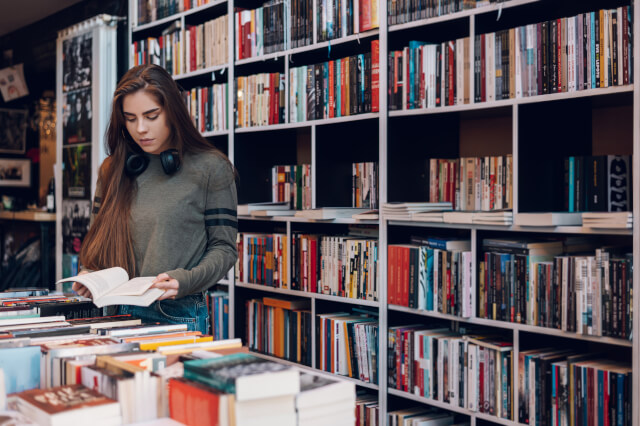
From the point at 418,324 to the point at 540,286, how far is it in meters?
0.72

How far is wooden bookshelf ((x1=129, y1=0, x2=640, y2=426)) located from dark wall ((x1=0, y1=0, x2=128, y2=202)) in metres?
1.14

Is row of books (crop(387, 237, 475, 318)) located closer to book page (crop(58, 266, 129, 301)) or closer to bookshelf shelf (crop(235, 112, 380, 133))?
bookshelf shelf (crop(235, 112, 380, 133))

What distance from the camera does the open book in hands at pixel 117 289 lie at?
67.5 inches

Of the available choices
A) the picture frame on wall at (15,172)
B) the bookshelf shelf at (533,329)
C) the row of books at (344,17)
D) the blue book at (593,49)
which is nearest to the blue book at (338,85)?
the row of books at (344,17)

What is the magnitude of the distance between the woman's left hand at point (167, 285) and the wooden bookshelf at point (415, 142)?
1149mm

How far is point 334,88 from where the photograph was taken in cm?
312

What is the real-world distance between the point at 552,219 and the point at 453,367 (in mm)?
728

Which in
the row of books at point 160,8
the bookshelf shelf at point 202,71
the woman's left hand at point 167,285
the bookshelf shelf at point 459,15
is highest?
the row of books at point 160,8

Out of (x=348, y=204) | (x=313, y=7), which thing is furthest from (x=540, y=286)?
(x=313, y=7)

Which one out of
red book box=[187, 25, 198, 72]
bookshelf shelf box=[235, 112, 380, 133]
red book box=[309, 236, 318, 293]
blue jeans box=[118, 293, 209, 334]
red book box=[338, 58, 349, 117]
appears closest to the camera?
blue jeans box=[118, 293, 209, 334]

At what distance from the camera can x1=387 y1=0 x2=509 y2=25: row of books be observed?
101 inches

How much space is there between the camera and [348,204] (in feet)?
10.8

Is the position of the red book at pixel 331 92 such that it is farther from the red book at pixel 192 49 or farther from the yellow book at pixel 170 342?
the yellow book at pixel 170 342

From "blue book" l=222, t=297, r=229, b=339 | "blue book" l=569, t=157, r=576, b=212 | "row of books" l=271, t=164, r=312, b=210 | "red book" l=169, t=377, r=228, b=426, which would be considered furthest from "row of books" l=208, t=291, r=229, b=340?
"red book" l=169, t=377, r=228, b=426
